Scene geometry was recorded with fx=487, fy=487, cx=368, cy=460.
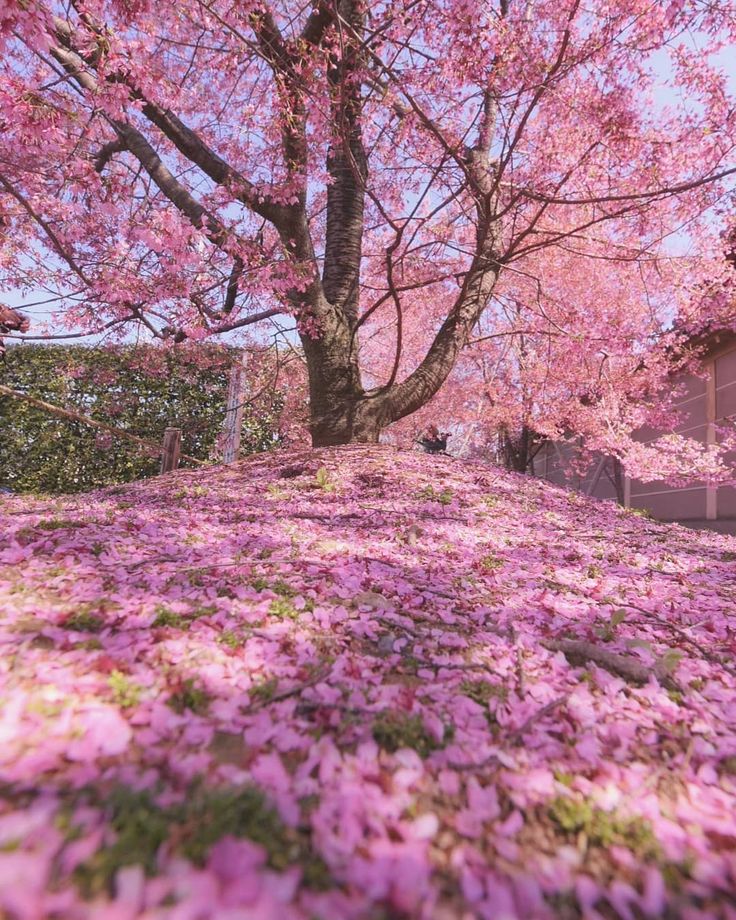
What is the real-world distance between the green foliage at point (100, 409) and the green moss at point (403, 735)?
787 centimetres

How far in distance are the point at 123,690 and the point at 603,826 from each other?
1464 mm

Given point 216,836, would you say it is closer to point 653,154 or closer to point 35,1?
point 35,1

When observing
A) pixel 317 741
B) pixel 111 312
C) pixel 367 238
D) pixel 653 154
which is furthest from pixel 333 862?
pixel 367 238

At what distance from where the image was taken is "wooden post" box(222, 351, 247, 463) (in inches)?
357

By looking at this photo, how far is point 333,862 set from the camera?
108cm

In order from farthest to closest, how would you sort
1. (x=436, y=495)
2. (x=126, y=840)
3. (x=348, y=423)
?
(x=348, y=423) < (x=436, y=495) < (x=126, y=840)

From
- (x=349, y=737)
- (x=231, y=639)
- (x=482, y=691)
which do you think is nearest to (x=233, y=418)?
(x=231, y=639)

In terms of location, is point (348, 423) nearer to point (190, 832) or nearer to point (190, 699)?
point (190, 699)

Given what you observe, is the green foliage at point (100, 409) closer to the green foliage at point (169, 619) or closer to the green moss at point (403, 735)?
the green foliage at point (169, 619)

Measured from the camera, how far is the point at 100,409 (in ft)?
31.1

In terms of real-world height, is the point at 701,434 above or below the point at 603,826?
above

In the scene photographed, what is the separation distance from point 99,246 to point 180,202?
2006mm

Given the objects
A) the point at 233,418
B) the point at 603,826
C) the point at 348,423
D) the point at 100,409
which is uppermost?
the point at 100,409

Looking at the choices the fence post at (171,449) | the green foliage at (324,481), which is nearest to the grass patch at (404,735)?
the green foliage at (324,481)
